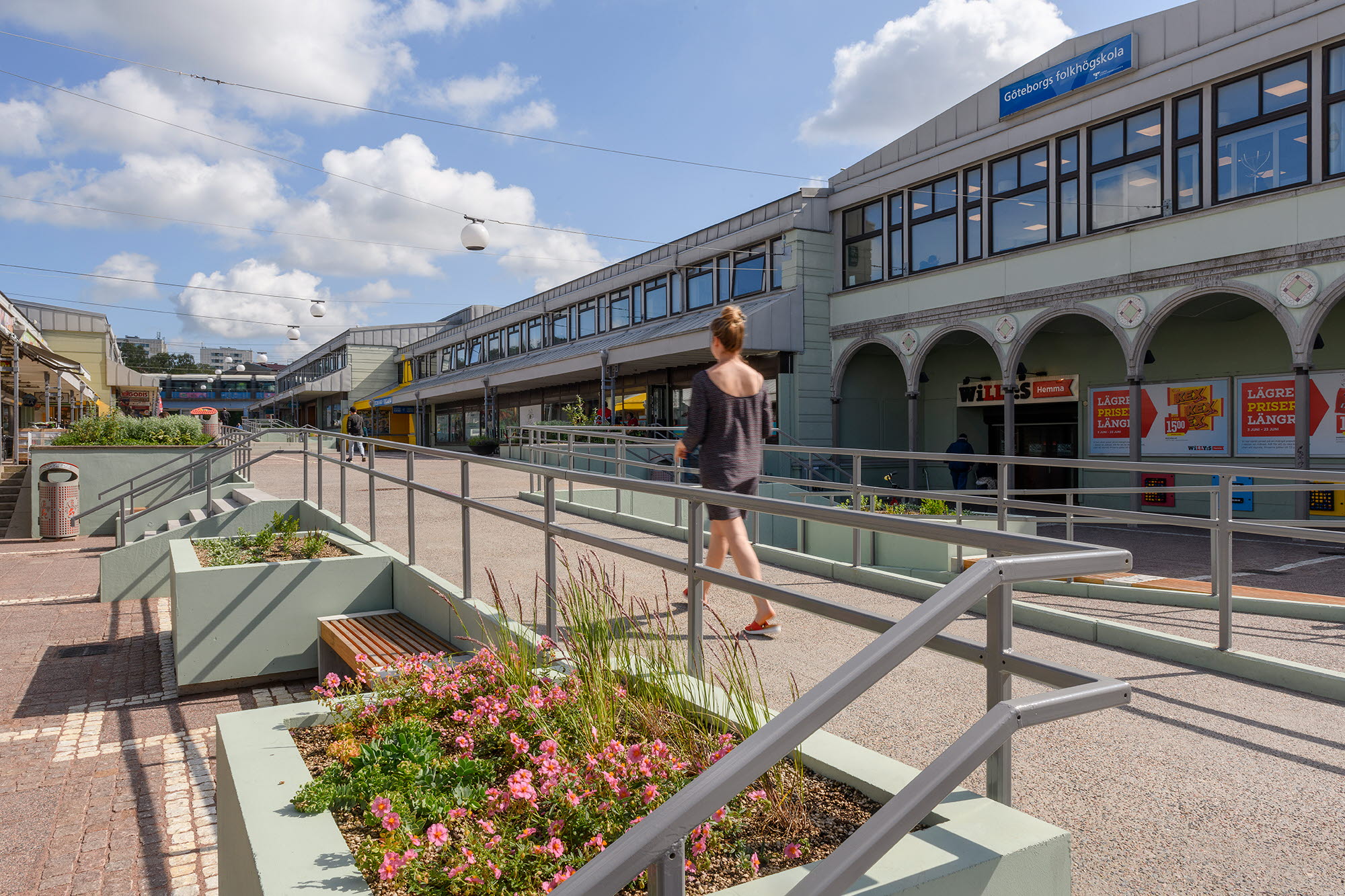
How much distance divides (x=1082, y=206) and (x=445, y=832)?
17.6 m

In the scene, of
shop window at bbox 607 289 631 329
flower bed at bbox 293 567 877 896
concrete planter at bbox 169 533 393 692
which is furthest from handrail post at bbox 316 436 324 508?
shop window at bbox 607 289 631 329

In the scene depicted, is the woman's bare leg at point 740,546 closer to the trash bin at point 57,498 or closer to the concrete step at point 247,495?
the concrete step at point 247,495

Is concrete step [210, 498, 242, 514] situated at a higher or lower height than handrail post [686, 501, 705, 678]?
lower

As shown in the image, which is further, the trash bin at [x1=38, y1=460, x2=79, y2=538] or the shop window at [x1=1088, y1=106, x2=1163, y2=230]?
the trash bin at [x1=38, y1=460, x2=79, y2=538]

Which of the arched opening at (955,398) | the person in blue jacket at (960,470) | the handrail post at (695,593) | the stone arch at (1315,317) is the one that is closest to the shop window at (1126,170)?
the stone arch at (1315,317)

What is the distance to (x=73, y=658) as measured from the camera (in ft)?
25.2

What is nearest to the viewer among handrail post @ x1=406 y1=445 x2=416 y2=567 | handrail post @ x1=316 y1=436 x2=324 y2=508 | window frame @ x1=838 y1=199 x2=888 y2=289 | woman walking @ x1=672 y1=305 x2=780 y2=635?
woman walking @ x1=672 y1=305 x2=780 y2=635

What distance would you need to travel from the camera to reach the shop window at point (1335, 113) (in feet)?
43.2

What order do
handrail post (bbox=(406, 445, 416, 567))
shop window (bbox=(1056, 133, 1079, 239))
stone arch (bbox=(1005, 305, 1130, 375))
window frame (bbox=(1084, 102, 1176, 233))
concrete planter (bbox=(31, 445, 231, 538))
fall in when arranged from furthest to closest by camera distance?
concrete planter (bbox=(31, 445, 231, 538)) → shop window (bbox=(1056, 133, 1079, 239)) → stone arch (bbox=(1005, 305, 1130, 375)) → window frame (bbox=(1084, 102, 1176, 233)) → handrail post (bbox=(406, 445, 416, 567))

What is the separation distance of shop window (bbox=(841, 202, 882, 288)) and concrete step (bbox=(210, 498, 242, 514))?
48.3ft

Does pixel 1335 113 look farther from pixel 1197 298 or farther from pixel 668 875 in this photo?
pixel 668 875

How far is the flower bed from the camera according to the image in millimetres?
2209

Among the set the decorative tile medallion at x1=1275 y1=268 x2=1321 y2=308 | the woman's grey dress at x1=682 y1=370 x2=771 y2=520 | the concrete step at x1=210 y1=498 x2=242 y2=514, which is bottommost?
the concrete step at x1=210 y1=498 x2=242 y2=514

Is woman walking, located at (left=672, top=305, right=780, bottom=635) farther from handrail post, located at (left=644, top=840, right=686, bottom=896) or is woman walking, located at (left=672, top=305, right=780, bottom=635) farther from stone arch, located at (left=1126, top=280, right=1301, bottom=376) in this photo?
stone arch, located at (left=1126, top=280, right=1301, bottom=376)
